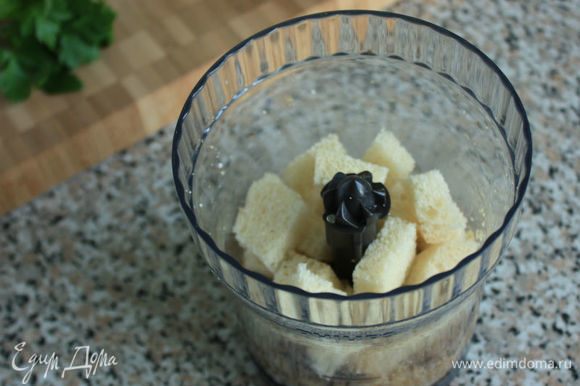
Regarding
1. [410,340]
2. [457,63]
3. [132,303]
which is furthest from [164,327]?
[457,63]

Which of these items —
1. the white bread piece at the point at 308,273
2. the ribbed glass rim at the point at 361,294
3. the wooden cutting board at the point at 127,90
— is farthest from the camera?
the wooden cutting board at the point at 127,90

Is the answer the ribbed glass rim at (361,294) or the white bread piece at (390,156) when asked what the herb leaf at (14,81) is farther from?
the white bread piece at (390,156)

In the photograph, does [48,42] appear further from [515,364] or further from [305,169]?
[515,364]

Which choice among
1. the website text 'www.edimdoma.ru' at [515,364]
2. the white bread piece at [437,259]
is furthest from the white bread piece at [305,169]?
the website text 'www.edimdoma.ru' at [515,364]

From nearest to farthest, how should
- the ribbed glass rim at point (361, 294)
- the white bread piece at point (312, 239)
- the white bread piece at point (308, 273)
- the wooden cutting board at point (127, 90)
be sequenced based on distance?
1. the ribbed glass rim at point (361, 294)
2. the white bread piece at point (308, 273)
3. the white bread piece at point (312, 239)
4. the wooden cutting board at point (127, 90)

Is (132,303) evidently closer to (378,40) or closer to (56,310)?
(56,310)

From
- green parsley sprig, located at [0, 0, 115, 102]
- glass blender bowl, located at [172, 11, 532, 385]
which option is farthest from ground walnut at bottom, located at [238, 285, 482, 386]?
green parsley sprig, located at [0, 0, 115, 102]
